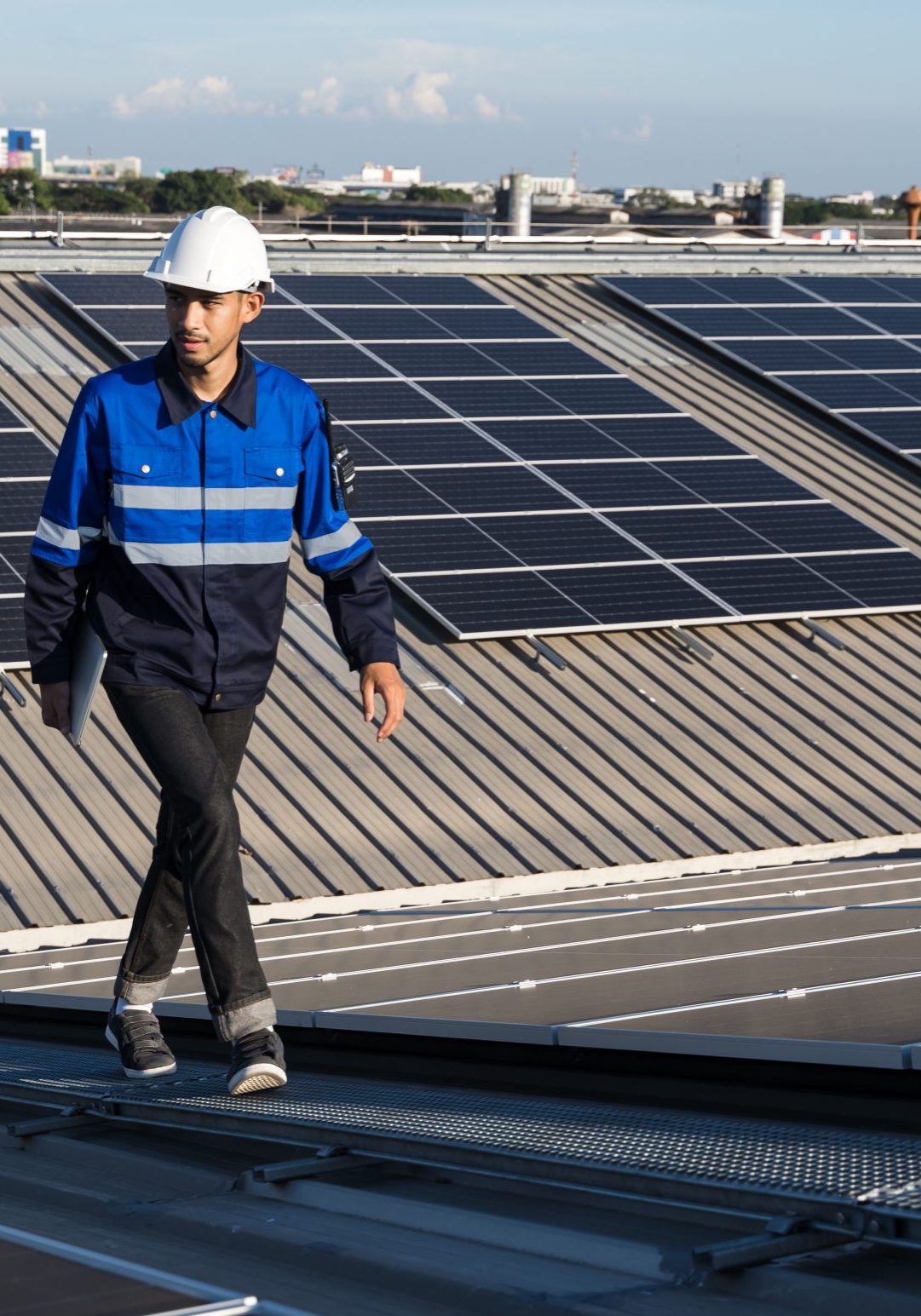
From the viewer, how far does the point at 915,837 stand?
14.8 meters

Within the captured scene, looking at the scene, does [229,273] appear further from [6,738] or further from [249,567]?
[6,738]

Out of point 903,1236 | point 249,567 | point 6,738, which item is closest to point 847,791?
point 6,738

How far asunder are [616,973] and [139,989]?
1.56 m

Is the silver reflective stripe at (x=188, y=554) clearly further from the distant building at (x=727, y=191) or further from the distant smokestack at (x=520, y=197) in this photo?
the distant building at (x=727, y=191)

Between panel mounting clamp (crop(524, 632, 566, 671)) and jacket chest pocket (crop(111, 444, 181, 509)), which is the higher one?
jacket chest pocket (crop(111, 444, 181, 509))

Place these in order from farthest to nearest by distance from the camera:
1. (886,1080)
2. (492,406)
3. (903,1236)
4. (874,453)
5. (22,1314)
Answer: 1. (874,453)
2. (492,406)
3. (886,1080)
4. (903,1236)
5. (22,1314)

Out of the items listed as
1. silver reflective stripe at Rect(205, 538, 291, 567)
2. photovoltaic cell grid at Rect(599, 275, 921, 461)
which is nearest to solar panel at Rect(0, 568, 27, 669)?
silver reflective stripe at Rect(205, 538, 291, 567)

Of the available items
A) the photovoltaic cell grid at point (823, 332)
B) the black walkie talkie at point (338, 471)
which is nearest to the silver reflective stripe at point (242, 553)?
the black walkie talkie at point (338, 471)

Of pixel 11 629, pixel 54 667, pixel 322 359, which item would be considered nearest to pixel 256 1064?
pixel 54 667

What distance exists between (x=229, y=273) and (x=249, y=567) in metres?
0.89

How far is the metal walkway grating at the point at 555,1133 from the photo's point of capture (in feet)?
13.0

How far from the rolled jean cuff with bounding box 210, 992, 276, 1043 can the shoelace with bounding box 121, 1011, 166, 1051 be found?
44 cm

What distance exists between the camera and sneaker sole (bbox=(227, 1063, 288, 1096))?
5.62 m

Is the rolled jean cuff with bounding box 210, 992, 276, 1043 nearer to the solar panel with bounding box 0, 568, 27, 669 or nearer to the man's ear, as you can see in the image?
the man's ear
